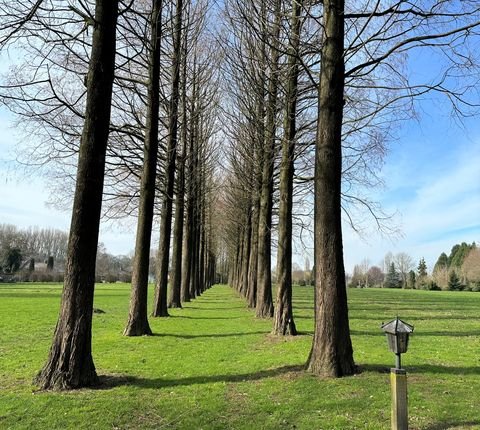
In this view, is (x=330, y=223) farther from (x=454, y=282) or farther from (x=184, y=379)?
(x=454, y=282)

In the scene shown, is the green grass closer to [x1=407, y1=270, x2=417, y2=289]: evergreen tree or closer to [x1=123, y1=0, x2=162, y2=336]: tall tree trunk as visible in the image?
[x1=123, y1=0, x2=162, y2=336]: tall tree trunk

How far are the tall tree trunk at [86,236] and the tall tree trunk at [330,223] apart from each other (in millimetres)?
3533

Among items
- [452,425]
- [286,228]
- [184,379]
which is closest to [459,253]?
[286,228]

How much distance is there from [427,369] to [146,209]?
→ 8316 millimetres

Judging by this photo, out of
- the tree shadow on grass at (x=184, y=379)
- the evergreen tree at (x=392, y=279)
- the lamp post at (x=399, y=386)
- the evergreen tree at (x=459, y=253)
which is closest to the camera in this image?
the lamp post at (x=399, y=386)

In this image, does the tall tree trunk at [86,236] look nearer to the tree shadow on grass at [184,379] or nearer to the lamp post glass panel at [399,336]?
the tree shadow on grass at [184,379]

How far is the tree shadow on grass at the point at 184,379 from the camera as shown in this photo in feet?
22.9

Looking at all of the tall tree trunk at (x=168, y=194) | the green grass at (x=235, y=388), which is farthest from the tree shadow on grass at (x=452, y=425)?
the tall tree trunk at (x=168, y=194)

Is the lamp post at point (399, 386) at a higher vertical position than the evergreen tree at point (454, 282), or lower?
lower

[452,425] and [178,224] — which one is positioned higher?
[178,224]

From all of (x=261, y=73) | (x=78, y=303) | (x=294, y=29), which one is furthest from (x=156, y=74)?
(x=78, y=303)

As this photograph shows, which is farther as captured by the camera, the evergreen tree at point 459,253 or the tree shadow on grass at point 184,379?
the evergreen tree at point 459,253

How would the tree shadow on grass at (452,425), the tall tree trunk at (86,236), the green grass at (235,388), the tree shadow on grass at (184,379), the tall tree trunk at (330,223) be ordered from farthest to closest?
the tall tree trunk at (330,223), the tree shadow on grass at (184,379), the tall tree trunk at (86,236), the green grass at (235,388), the tree shadow on grass at (452,425)

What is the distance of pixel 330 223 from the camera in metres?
7.50
